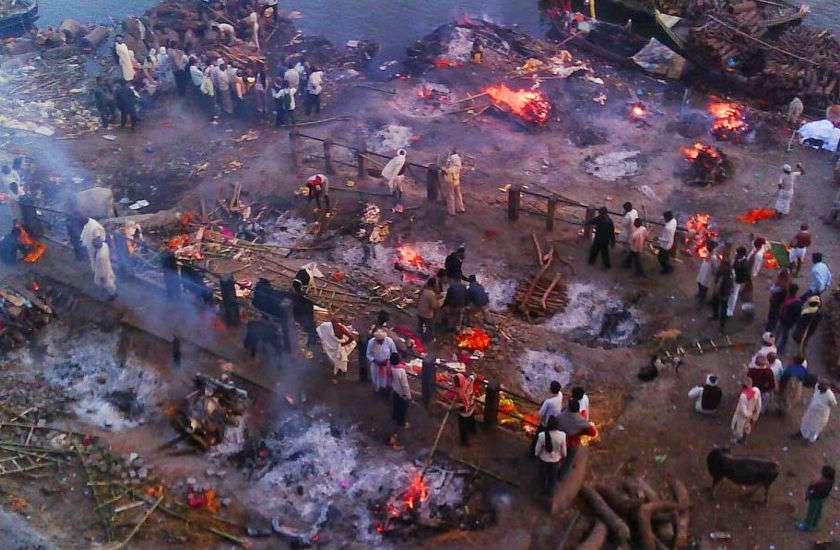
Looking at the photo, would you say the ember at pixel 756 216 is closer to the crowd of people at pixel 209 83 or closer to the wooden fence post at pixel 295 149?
the wooden fence post at pixel 295 149

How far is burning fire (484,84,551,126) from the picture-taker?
23.0 meters

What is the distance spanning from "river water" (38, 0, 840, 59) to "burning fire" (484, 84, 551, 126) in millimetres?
6217

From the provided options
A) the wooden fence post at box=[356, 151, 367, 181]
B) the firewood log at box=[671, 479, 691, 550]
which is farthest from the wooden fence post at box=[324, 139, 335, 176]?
the firewood log at box=[671, 479, 691, 550]

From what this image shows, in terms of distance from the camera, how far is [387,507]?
11852mm

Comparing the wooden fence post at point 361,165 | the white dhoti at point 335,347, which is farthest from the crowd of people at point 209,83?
the white dhoti at point 335,347

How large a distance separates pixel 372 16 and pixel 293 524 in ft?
82.7

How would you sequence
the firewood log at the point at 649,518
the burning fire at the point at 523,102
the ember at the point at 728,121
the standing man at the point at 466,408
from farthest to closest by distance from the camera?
1. the burning fire at the point at 523,102
2. the ember at the point at 728,121
3. the standing man at the point at 466,408
4. the firewood log at the point at 649,518

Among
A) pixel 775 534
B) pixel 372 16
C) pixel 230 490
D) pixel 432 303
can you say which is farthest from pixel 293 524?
pixel 372 16

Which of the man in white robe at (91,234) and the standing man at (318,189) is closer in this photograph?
the man in white robe at (91,234)

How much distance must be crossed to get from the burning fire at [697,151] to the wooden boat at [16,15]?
1043 inches

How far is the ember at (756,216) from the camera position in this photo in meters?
18.8

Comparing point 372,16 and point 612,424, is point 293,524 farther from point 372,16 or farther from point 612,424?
point 372,16

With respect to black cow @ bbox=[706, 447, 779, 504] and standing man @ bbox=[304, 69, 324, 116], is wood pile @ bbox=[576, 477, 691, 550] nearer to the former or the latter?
black cow @ bbox=[706, 447, 779, 504]

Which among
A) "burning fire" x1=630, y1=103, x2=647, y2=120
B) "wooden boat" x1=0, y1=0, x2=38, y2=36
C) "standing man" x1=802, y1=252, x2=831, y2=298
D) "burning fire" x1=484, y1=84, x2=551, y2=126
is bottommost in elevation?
"burning fire" x1=630, y1=103, x2=647, y2=120
